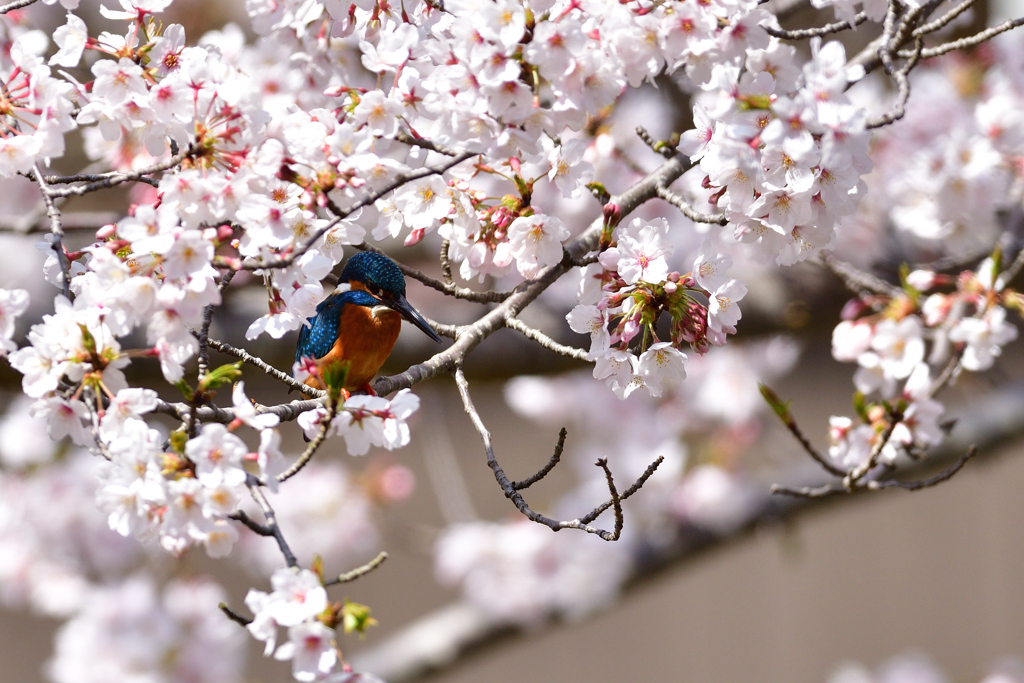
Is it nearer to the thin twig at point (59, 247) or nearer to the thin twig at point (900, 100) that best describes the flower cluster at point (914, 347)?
the thin twig at point (900, 100)

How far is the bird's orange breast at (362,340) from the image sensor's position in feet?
5.36

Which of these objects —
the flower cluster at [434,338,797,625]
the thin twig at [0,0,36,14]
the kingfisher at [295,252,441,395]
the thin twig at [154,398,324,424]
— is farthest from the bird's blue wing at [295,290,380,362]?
the flower cluster at [434,338,797,625]

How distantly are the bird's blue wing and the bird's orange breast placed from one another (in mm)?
11

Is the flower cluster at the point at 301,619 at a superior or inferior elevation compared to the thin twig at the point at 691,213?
inferior

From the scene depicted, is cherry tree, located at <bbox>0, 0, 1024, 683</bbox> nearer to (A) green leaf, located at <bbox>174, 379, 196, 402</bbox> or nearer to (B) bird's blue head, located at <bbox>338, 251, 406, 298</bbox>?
(A) green leaf, located at <bbox>174, 379, 196, 402</bbox>

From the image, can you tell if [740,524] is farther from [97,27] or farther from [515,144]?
[97,27]

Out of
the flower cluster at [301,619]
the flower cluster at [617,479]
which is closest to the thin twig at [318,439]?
the flower cluster at [301,619]

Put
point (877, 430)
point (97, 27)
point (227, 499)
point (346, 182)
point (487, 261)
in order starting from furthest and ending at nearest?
point (97, 27), point (877, 430), point (487, 261), point (346, 182), point (227, 499)

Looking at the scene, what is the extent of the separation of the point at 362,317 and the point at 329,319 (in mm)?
73

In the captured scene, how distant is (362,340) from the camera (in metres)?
1.65

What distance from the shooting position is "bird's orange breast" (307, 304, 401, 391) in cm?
163

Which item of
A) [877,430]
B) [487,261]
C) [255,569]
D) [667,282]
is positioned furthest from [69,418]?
[255,569]

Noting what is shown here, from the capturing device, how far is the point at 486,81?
40.3 inches

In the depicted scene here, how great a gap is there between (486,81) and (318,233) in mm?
271
